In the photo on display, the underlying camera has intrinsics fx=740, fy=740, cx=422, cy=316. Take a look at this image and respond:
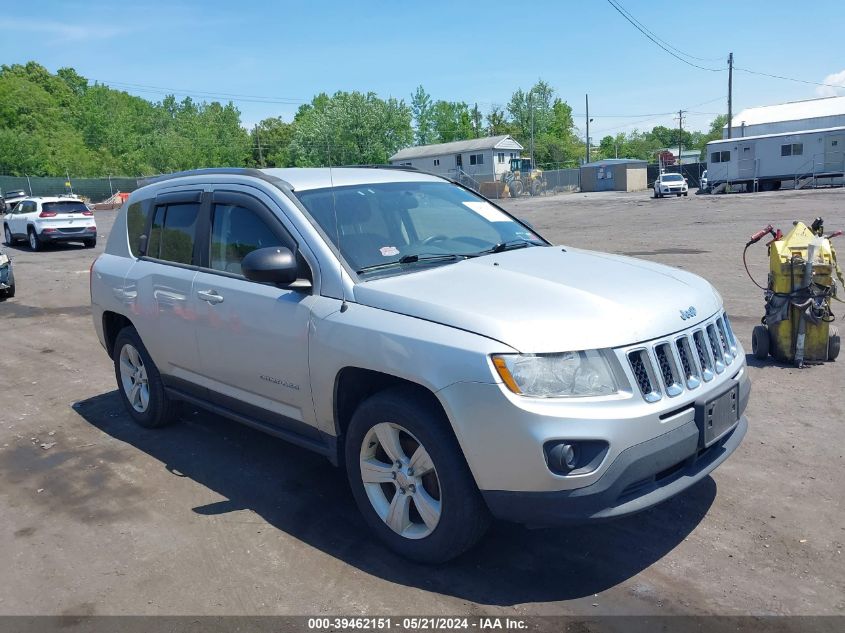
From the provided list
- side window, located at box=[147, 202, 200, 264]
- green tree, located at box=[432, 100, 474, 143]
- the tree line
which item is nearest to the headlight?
side window, located at box=[147, 202, 200, 264]

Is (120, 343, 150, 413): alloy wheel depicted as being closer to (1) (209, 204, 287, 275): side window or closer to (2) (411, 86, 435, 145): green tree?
(1) (209, 204, 287, 275): side window

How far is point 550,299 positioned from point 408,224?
137cm

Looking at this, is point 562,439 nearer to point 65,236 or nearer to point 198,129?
point 65,236

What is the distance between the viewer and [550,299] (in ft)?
11.5

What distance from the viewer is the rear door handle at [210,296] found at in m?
4.63

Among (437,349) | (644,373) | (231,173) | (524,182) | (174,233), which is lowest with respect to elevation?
(644,373)

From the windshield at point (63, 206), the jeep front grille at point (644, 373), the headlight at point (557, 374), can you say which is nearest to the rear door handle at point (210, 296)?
the headlight at point (557, 374)

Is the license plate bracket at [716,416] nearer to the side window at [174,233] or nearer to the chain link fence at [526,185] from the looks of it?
the side window at [174,233]

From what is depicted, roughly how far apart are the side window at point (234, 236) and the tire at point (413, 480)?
52.9 inches

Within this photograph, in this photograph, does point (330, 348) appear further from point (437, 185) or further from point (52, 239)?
point (52, 239)

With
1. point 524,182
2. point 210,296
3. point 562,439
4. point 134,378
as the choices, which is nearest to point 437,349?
point 562,439

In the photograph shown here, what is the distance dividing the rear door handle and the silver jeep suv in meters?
0.02

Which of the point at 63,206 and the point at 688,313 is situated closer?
the point at 688,313

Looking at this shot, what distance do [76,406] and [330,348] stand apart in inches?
158
